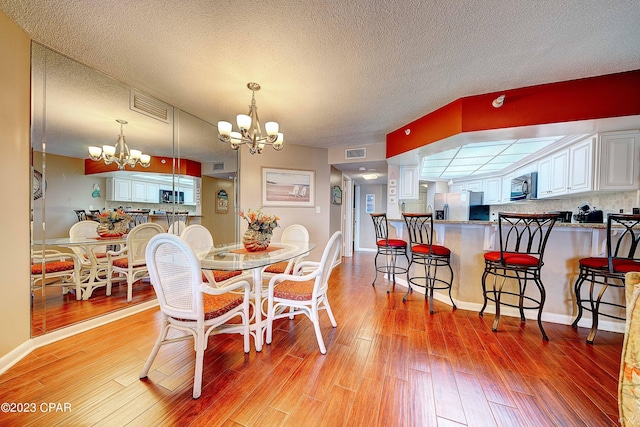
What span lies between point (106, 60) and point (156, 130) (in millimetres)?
800

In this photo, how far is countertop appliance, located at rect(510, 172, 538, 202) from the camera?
3943mm

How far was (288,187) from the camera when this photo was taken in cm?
418

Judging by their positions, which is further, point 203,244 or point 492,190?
point 492,190

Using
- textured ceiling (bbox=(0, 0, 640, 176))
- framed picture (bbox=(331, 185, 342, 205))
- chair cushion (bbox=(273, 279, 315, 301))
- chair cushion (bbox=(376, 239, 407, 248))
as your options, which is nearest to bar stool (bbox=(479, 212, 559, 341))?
chair cushion (bbox=(376, 239, 407, 248))

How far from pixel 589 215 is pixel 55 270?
19.0ft

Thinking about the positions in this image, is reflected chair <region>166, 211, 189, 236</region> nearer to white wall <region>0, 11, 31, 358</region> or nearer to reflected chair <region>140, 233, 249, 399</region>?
white wall <region>0, 11, 31, 358</region>

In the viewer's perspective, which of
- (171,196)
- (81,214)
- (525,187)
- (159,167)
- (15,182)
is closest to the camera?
(15,182)

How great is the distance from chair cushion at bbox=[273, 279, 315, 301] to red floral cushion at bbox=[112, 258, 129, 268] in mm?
1833

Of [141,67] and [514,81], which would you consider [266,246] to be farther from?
[514,81]

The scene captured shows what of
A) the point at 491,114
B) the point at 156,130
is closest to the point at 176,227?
the point at 156,130

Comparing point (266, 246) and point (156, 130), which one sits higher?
point (156, 130)

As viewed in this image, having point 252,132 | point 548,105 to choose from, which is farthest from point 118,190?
point 548,105

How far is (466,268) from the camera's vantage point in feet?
8.71

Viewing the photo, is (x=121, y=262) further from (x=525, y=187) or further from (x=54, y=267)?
(x=525, y=187)
